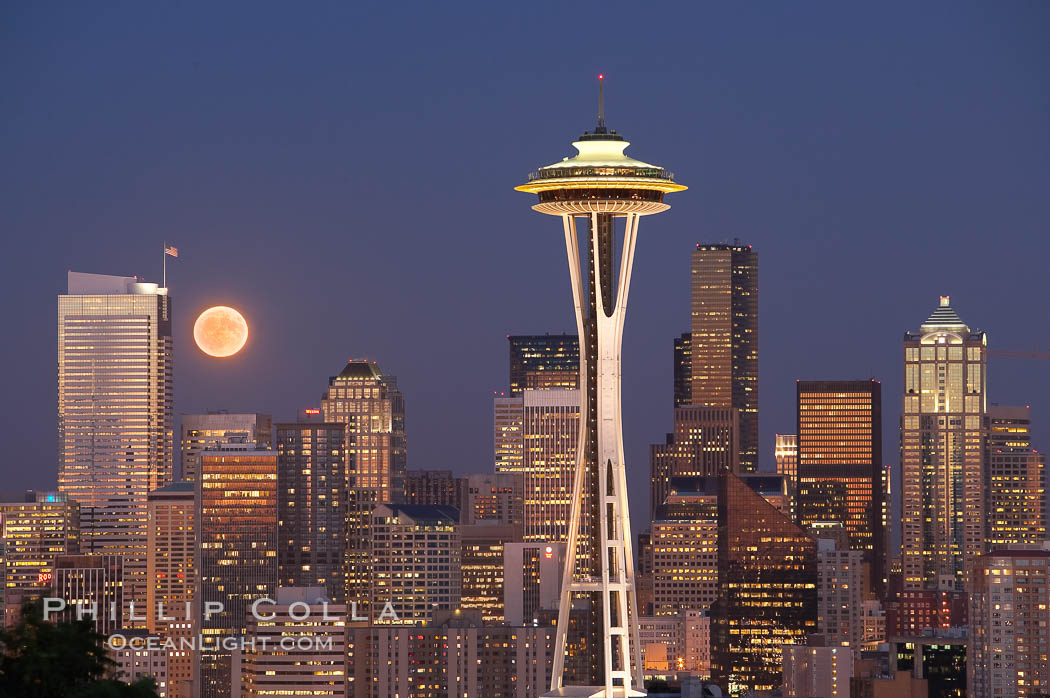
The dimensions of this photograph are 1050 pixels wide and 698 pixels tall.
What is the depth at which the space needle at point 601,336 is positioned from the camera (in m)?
89.7

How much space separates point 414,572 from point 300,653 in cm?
3728

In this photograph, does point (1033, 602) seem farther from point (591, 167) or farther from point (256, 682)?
point (591, 167)

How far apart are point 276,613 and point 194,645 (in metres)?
10.4

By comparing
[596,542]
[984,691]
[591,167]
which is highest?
[591,167]

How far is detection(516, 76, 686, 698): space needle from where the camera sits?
89688 mm

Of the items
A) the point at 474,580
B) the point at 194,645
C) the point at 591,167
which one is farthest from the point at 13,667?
the point at 474,580

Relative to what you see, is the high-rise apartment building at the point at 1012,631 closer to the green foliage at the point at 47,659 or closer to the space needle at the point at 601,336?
the space needle at the point at 601,336

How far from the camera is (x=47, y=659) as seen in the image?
35031mm

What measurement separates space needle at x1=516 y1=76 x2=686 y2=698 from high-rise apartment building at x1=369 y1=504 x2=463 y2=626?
A: 86404 mm

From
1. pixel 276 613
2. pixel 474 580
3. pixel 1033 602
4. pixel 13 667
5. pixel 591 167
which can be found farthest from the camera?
pixel 474 580

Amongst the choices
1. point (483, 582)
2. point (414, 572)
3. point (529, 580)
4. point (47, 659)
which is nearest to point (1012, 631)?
point (529, 580)

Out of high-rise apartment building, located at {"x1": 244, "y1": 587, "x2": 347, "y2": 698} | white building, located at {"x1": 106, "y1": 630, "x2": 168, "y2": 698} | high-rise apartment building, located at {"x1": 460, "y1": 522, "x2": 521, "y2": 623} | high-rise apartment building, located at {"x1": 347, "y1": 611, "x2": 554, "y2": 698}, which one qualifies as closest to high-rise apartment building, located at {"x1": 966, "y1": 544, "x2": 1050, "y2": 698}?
high-rise apartment building, located at {"x1": 347, "y1": 611, "x2": 554, "y2": 698}

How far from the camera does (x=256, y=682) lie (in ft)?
507

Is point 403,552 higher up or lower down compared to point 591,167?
lower down
